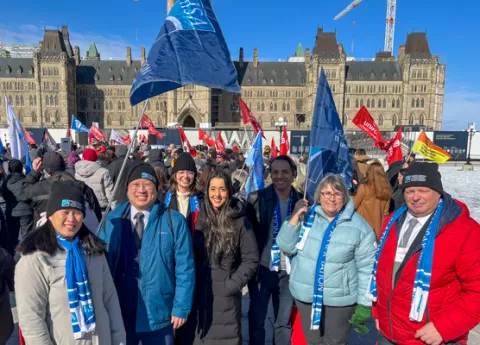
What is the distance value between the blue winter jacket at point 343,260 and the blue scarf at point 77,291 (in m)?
1.57

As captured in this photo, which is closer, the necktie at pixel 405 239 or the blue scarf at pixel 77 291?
the blue scarf at pixel 77 291

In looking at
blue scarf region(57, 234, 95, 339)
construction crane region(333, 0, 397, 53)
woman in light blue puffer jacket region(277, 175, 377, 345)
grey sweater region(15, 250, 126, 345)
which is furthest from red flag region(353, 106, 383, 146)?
construction crane region(333, 0, 397, 53)

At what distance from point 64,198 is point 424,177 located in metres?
2.29

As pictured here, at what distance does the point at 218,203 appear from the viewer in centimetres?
283

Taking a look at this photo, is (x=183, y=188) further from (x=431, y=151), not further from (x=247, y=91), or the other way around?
(x=247, y=91)

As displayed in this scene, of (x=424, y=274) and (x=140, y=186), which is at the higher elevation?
(x=140, y=186)

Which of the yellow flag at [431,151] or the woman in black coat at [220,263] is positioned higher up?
the yellow flag at [431,151]

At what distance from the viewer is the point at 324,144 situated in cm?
327

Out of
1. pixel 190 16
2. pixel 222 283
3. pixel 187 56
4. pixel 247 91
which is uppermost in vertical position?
pixel 247 91

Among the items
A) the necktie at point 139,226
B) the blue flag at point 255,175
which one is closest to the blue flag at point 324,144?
the necktie at point 139,226

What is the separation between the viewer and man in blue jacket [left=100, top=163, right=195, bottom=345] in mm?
2529

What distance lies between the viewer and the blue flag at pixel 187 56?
2.93 m

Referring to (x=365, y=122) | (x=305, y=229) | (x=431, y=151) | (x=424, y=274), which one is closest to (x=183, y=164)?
(x=305, y=229)

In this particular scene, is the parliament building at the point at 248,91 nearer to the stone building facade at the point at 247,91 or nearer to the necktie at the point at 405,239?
the stone building facade at the point at 247,91
